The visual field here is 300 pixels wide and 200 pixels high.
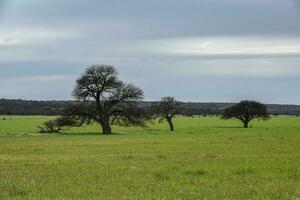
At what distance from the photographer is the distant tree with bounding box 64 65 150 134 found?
7669cm

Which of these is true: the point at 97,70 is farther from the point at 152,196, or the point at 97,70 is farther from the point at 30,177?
the point at 152,196

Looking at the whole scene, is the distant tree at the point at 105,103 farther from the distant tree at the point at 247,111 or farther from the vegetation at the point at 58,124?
the distant tree at the point at 247,111

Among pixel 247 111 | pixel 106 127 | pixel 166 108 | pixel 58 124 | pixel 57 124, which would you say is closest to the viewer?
pixel 106 127

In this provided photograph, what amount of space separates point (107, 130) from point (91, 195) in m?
63.0

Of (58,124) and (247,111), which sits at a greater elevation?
(247,111)

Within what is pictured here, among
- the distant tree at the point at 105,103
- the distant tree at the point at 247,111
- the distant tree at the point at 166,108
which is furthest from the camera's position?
the distant tree at the point at 247,111

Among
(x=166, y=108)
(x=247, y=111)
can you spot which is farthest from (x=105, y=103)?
(x=247, y=111)

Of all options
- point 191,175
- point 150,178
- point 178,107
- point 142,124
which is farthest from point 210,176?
point 178,107

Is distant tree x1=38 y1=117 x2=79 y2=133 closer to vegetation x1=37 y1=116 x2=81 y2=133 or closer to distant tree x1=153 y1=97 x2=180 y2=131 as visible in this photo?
vegetation x1=37 y1=116 x2=81 y2=133

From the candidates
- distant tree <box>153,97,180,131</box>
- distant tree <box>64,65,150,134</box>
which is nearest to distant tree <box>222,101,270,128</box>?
distant tree <box>153,97,180,131</box>

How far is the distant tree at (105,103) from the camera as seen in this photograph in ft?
252

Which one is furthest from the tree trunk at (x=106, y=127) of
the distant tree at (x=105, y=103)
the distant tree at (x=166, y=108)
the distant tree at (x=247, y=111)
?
the distant tree at (x=247, y=111)

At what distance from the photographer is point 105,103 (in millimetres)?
78188

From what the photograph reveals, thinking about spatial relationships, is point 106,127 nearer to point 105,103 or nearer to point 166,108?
point 105,103
